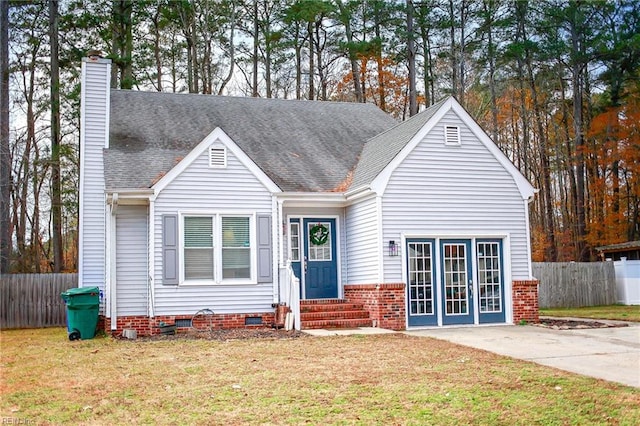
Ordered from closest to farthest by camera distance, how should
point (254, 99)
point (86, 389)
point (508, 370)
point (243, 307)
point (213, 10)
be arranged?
point (86, 389) → point (508, 370) → point (243, 307) → point (254, 99) → point (213, 10)

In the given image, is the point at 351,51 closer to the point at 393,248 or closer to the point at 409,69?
the point at 409,69

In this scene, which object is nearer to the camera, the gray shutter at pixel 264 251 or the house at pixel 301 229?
the house at pixel 301 229

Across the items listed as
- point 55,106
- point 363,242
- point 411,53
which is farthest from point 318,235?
point 411,53

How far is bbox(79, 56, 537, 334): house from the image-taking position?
15.5 m

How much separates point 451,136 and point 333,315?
5279mm

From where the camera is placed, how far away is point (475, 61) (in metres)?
34.7

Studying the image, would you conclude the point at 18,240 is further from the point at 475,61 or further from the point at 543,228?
the point at 543,228

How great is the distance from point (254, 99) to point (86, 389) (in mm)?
14834

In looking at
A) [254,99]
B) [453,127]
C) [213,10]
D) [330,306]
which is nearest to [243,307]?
[330,306]

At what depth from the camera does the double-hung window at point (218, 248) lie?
50.7ft

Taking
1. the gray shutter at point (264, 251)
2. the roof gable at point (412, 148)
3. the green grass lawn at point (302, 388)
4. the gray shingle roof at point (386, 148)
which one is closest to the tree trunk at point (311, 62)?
the gray shingle roof at point (386, 148)

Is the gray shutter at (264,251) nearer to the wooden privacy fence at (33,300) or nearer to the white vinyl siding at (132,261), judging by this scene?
the white vinyl siding at (132,261)

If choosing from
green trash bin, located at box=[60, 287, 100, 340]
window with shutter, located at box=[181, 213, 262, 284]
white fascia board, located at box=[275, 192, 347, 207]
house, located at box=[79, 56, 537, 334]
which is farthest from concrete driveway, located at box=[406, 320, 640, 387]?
green trash bin, located at box=[60, 287, 100, 340]

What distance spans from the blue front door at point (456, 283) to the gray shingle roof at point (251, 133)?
3492mm
